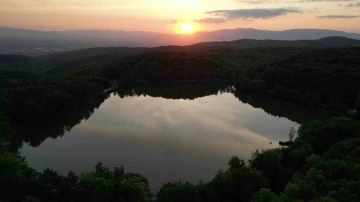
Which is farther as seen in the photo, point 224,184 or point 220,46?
point 220,46

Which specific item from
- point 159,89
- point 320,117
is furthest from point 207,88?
point 320,117

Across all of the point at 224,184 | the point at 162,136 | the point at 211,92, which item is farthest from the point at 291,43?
the point at 224,184

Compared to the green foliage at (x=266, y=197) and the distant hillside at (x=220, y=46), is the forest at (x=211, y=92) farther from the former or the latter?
the distant hillside at (x=220, y=46)

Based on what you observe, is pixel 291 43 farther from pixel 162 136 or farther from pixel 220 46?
pixel 162 136

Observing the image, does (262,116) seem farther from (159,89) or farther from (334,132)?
(159,89)

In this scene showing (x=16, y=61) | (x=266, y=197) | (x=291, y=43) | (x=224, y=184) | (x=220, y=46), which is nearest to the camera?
(x=266, y=197)

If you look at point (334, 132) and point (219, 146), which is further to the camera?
point (219, 146)

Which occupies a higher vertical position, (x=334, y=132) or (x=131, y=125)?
(x=334, y=132)

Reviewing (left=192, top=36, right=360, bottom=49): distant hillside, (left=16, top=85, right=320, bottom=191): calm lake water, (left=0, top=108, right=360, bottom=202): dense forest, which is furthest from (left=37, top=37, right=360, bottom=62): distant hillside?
(left=0, top=108, right=360, bottom=202): dense forest
